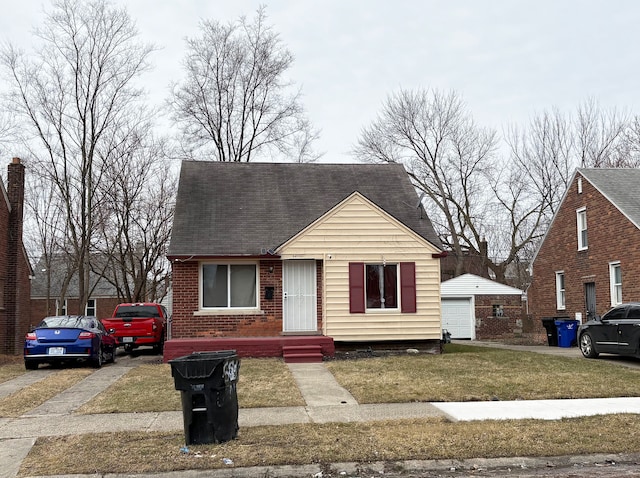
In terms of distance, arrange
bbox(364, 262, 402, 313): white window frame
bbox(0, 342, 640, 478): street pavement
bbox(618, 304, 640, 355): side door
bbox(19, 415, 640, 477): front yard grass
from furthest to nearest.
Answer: bbox(364, 262, 402, 313): white window frame
bbox(618, 304, 640, 355): side door
bbox(0, 342, 640, 478): street pavement
bbox(19, 415, 640, 477): front yard grass

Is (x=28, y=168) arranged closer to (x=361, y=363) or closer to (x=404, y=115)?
(x=361, y=363)

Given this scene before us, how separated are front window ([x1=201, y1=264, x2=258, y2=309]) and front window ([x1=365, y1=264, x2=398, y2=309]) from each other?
10.5 feet

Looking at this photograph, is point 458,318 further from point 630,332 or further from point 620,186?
point 630,332

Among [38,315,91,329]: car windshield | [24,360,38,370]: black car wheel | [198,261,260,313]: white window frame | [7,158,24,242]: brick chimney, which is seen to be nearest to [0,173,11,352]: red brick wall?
[7,158,24,242]: brick chimney

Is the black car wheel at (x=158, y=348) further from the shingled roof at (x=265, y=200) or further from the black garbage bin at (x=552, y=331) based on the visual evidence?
the black garbage bin at (x=552, y=331)

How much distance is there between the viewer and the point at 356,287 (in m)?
17.7

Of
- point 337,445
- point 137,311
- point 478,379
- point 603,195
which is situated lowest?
point 337,445

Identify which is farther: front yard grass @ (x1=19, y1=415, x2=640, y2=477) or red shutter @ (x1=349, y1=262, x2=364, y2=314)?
red shutter @ (x1=349, y1=262, x2=364, y2=314)

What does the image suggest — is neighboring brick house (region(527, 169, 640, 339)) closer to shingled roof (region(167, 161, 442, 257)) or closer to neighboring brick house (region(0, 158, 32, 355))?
shingled roof (region(167, 161, 442, 257))

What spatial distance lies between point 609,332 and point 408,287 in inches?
209

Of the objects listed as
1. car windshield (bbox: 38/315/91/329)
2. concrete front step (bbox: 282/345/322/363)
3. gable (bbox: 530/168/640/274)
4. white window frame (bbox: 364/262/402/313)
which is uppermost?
gable (bbox: 530/168/640/274)

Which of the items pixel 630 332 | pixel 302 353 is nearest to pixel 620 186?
pixel 630 332

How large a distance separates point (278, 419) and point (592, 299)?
61.2ft

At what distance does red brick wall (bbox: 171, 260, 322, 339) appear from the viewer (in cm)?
1747
